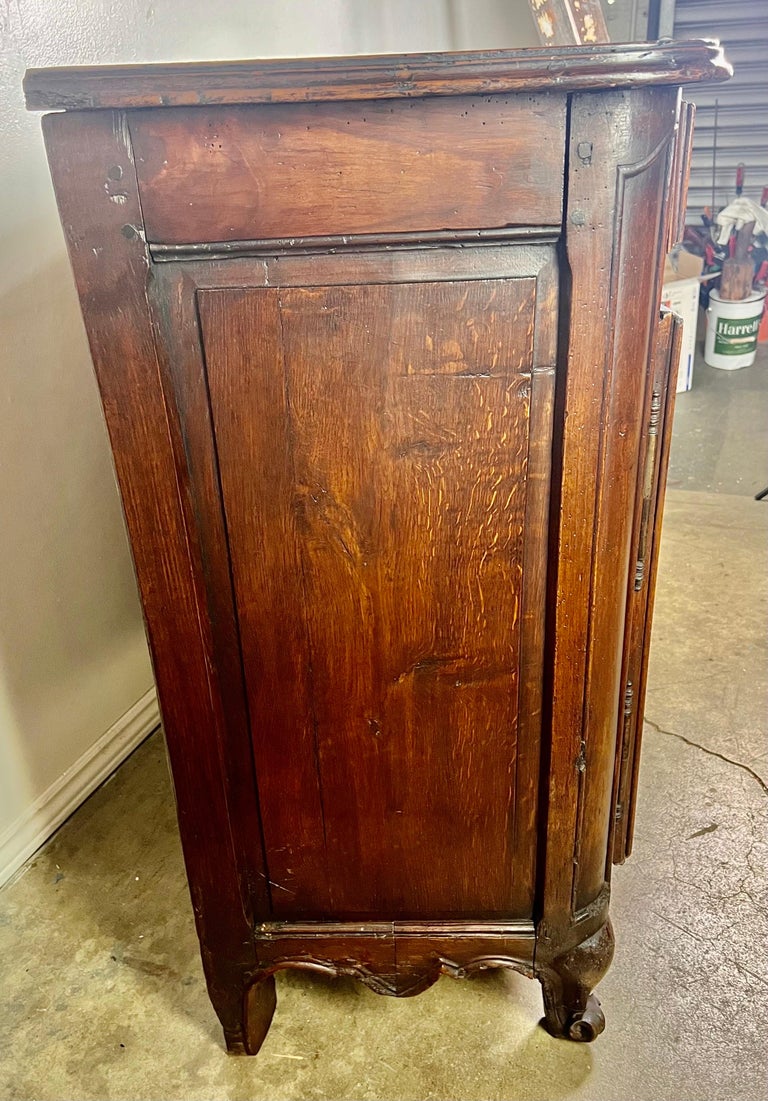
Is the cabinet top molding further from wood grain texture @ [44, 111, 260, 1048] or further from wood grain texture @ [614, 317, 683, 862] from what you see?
wood grain texture @ [614, 317, 683, 862]

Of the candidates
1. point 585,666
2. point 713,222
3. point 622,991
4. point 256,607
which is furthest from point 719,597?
point 713,222

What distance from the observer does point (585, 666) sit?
105 cm

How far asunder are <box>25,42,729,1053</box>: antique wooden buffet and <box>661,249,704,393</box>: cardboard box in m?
2.77

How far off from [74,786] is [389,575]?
1.10 m

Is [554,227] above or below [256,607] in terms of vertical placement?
above

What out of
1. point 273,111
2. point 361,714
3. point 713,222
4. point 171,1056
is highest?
point 273,111

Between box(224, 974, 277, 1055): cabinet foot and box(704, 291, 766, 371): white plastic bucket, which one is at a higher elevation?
box(224, 974, 277, 1055): cabinet foot

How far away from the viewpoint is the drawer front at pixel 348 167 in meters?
0.80

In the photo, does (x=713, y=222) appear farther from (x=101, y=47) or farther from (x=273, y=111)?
(x=273, y=111)

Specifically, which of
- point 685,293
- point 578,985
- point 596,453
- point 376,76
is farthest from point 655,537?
point 685,293

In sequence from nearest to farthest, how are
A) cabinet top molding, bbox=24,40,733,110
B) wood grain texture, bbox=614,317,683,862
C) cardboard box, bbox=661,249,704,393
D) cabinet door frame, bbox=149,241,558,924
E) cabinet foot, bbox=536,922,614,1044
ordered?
cabinet top molding, bbox=24,40,733,110 < cabinet door frame, bbox=149,241,558,924 < wood grain texture, bbox=614,317,683,862 < cabinet foot, bbox=536,922,614,1044 < cardboard box, bbox=661,249,704,393

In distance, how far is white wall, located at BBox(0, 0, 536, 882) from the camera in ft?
4.93

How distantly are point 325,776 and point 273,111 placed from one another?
76 centimetres

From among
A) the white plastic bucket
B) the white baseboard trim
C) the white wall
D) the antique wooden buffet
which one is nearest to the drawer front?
the antique wooden buffet
